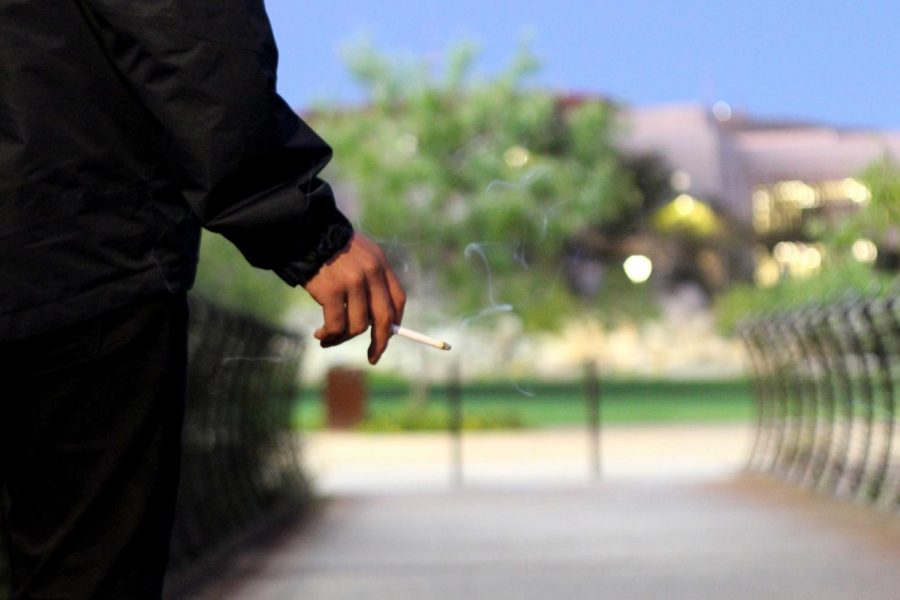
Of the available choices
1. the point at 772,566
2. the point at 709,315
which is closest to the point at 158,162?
the point at 772,566

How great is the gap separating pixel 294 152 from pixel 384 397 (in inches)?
1895

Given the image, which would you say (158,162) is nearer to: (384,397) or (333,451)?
(333,451)

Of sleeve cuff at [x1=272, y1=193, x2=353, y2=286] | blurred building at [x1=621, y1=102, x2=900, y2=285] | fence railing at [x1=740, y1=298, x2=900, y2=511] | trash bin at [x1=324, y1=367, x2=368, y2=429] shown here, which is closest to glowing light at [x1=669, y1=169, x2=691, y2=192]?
blurred building at [x1=621, y1=102, x2=900, y2=285]

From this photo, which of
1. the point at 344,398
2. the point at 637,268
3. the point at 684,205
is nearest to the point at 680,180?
the point at 684,205

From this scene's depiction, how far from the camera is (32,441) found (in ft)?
7.45

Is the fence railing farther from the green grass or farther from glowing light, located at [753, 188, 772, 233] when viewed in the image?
glowing light, located at [753, 188, 772, 233]

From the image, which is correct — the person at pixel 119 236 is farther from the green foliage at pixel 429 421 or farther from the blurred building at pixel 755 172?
the blurred building at pixel 755 172

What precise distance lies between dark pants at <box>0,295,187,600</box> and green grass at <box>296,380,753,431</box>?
24860mm

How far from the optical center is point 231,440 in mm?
10094

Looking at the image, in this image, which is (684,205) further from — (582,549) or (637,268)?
(582,549)

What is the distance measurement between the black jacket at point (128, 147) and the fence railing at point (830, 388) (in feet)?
23.3

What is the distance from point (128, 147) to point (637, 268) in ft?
171

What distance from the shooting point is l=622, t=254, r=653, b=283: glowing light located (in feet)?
177

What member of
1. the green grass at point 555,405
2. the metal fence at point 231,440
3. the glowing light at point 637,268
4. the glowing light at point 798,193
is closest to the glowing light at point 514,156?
the green grass at point 555,405
